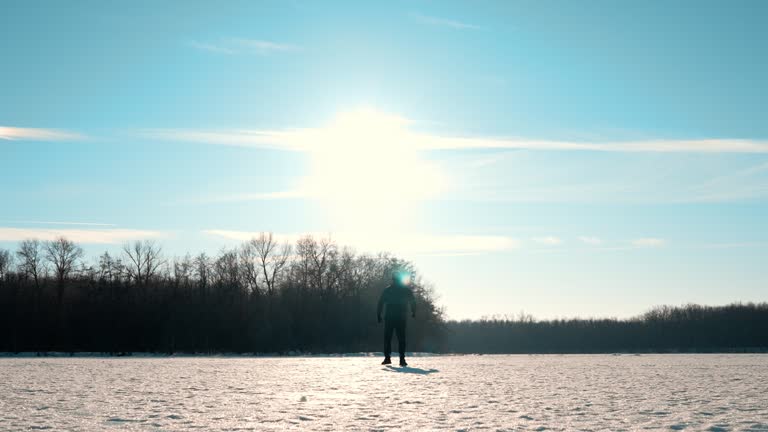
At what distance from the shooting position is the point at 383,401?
33.9ft

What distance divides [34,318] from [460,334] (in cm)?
8832

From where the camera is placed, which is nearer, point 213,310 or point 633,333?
point 213,310

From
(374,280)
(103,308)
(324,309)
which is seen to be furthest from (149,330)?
(374,280)

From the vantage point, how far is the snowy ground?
8.31 m

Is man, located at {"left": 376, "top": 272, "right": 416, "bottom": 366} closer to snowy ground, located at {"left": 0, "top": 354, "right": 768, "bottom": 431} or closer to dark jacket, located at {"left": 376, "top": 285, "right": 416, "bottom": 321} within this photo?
dark jacket, located at {"left": 376, "top": 285, "right": 416, "bottom": 321}

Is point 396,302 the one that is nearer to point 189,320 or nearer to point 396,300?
point 396,300

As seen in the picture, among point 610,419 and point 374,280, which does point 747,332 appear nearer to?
point 374,280

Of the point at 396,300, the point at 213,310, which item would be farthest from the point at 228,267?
the point at 396,300

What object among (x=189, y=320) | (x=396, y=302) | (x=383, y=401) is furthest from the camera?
(x=189, y=320)

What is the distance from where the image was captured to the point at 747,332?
353 ft

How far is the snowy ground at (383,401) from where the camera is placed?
8.31m

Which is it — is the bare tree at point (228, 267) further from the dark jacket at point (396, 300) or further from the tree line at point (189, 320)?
the dark jacket at point (396, 300)

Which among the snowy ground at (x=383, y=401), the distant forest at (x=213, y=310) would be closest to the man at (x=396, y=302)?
the snowy ground at (x=383, y=401)

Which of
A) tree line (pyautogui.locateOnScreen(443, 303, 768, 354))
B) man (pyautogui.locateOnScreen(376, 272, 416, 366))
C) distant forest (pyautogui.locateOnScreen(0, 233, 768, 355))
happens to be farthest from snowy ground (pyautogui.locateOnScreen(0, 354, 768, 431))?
tree line (pyautogui.locateOnScreen(443, 303, 768, 354))
